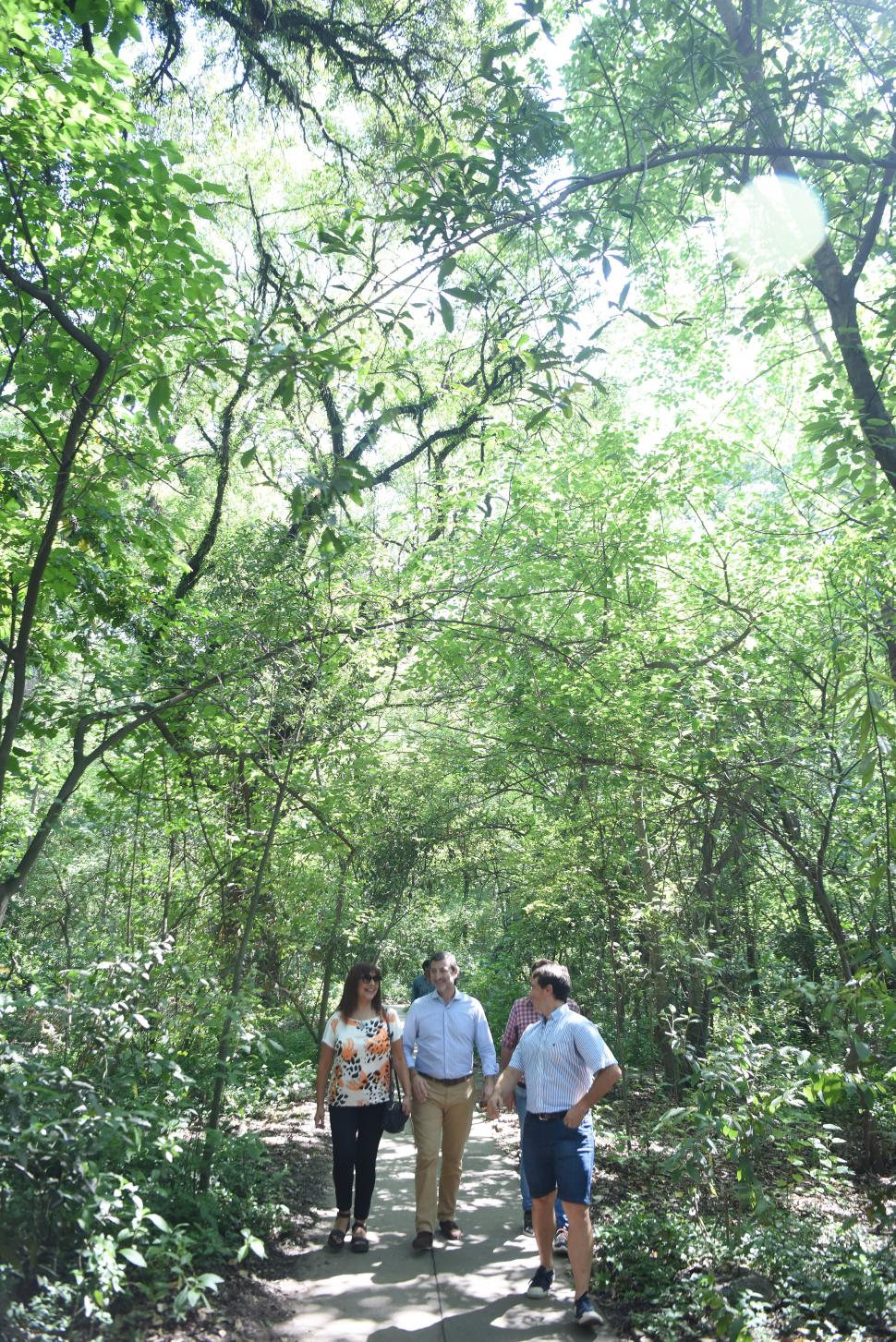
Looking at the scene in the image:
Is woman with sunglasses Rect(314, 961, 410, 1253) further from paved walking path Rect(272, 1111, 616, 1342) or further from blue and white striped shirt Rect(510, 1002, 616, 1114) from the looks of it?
blue and white striped shirt Rect(510, 1002, 616, 1114)

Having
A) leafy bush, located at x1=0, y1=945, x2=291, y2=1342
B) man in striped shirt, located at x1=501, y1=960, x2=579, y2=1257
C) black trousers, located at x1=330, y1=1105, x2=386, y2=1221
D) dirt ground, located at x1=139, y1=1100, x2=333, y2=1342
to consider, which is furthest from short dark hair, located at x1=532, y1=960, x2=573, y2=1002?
dirt ground, located at x1=139, y1=1100, x2=333, y2=1342

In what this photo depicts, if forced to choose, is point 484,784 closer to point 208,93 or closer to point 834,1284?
point 834,1284

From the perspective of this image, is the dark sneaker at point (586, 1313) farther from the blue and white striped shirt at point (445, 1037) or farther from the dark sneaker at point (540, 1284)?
the blue and white striped shirt at point (445, 1037)

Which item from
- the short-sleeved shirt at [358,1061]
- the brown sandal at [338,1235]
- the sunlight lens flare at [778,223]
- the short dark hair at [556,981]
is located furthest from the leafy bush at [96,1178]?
the sunlight lens flare at [778,223]

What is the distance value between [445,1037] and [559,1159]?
1.39 meters

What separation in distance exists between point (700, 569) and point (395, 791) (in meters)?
5.35

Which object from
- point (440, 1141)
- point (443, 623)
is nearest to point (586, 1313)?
point (440, 1141)

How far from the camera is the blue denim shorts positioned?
4980 millimetres

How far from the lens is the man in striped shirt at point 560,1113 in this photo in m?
4.95

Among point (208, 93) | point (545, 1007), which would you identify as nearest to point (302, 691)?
point (545, 1007)

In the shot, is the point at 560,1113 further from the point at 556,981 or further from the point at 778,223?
the point at 778,223

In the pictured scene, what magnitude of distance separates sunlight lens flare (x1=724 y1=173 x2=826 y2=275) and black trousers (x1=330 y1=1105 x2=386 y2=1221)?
6.28 metres

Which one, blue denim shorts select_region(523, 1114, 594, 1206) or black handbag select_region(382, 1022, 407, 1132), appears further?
black handbag select_region(382, 1022, 407, 1132)

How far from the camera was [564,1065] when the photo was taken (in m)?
5.24
